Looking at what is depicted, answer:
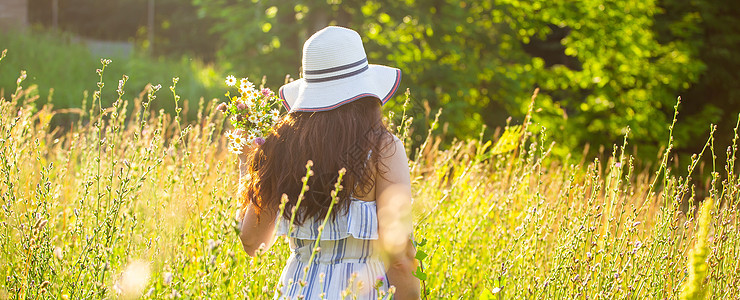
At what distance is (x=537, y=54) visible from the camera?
44.2 ft

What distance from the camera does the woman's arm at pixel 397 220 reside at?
5.98 ft

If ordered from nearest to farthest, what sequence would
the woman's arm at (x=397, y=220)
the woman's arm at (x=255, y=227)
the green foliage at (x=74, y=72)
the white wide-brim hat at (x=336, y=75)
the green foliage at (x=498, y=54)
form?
the woman's arm at (x=397, y=220) < the white wide-brim hat at (x=336, y=75) < the woman's arm at (x=255, y=227) < the green foliage at (x=498, y=54) < the green foliage at (x=74, y=72)

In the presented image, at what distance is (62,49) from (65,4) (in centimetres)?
859

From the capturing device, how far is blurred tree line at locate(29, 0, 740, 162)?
8977 millimetres

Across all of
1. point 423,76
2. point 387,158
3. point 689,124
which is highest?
point 387,158

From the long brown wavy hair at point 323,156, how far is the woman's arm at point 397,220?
32 millimetres

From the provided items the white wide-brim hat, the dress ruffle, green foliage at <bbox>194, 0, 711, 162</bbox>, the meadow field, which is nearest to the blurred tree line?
green foliage at <bbox>194, 0, 711, 162</bbox>

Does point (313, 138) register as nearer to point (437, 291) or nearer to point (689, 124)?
point (437, 291)

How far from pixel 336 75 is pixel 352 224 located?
474 millimetres

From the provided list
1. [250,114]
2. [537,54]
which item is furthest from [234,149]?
[537,54]

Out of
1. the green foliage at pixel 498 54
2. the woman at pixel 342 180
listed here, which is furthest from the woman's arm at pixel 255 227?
the green foliage at pixel 498 54

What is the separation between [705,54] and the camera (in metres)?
A: 12.3

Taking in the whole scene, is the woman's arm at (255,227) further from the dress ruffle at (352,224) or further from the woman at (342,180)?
the dress ruffle at (352,224)

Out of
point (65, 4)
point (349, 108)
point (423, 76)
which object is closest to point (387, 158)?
point (349, 108)
